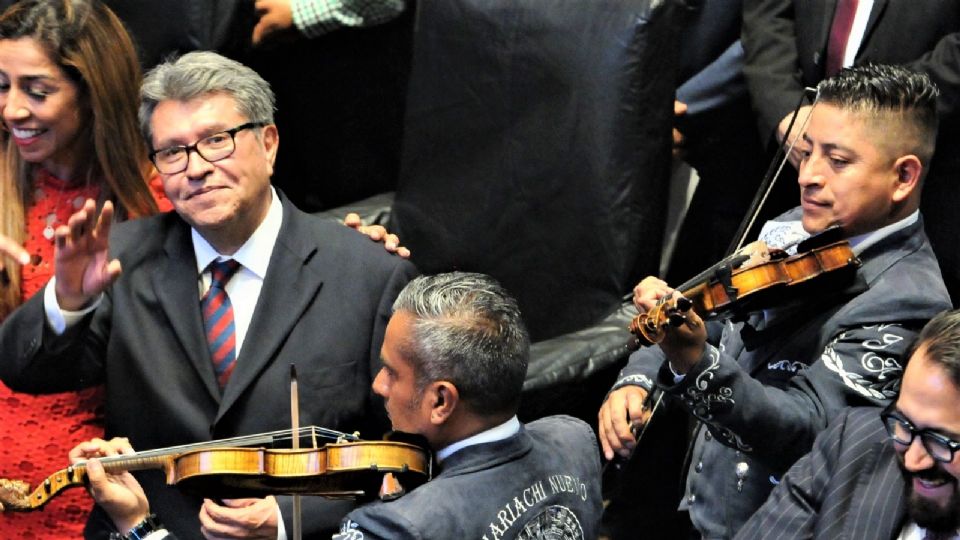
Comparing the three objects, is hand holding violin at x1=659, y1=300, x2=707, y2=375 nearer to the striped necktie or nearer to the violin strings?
the violin strings

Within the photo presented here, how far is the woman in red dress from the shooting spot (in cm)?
364

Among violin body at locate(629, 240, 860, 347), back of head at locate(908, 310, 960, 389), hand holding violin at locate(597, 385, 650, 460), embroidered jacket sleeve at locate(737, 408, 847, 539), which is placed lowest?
hand holding violin at locate(597, 385, 650, 460)

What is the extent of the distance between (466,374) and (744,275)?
60 cm

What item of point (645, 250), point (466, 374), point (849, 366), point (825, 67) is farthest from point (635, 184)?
point (466, 374)

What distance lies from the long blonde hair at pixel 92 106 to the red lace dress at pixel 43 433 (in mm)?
52

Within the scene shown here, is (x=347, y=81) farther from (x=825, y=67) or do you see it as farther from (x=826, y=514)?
(x=826, y=514)

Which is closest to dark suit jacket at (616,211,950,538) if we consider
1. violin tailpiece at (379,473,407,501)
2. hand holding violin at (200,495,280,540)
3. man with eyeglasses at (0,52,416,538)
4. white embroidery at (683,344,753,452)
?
white embroidery at (683,344,753,452)

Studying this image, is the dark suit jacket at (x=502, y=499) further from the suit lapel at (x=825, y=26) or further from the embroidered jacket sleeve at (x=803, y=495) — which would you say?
the suit lapel at (x=825, y=26)

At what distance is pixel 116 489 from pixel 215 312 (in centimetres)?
45

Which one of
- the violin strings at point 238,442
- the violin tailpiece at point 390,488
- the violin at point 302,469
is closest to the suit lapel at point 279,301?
the violin strings at point 238,442

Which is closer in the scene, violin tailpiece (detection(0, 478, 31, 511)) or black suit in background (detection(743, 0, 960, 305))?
violin tailpiece (detection(0, 478, 31, 511))

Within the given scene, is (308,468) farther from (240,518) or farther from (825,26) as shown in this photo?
(825,26)

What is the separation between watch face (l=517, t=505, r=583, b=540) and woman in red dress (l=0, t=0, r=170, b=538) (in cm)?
124

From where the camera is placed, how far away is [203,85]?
344 centimetres
